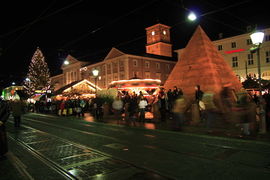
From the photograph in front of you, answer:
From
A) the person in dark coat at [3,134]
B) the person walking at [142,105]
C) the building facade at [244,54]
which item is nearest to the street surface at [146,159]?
the person in dark coat at [3,134]

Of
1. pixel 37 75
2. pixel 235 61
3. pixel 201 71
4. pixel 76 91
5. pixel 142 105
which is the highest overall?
pixel 235 61

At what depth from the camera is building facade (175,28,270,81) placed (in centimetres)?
3962

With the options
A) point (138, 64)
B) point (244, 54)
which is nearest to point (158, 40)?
point (138, 64)

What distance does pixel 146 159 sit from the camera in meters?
6.21

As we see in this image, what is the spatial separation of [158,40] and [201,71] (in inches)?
1759

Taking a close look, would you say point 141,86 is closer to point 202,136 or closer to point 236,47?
point 202,136

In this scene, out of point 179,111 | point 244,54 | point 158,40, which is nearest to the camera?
point 179,111

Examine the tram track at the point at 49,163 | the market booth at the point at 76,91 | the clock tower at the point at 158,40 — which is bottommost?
the tram track at the point at 49,163

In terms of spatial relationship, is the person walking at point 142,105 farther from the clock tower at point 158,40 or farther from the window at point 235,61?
the clock tower at point 158,40

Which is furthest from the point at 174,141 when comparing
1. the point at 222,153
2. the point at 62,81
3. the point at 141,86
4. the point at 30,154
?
the point at 62,81

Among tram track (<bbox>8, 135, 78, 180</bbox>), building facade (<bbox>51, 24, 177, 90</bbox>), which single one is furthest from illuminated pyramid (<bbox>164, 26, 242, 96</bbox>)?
building facade (<bbox>51, 24, 177, 90</bbox>)

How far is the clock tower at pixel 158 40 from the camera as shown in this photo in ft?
196

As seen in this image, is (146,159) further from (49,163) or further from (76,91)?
(76,91)

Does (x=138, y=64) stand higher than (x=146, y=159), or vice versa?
(x=138, y=64)
